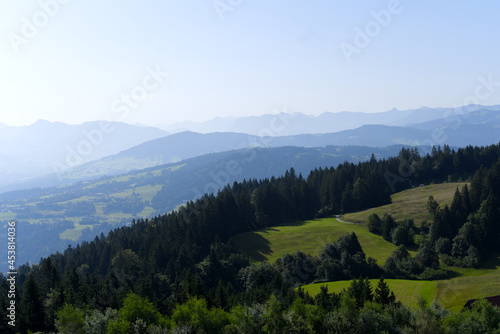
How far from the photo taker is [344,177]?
15288 cm

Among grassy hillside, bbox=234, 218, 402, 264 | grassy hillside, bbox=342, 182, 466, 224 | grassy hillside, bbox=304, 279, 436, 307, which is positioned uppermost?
grassy hillside, bbox=342, 182, 466, 224

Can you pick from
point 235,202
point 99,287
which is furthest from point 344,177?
point 99,287

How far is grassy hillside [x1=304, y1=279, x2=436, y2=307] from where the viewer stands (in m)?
67.3

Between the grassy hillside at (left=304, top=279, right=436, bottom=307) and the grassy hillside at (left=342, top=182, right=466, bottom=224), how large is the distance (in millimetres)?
40229

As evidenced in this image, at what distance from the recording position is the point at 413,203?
128 m

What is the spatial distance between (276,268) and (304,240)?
2589 centimetres

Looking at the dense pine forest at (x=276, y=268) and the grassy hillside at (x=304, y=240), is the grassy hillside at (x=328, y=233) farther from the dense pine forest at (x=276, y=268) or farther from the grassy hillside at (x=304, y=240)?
the dense pine forest at (x=276, y=268)

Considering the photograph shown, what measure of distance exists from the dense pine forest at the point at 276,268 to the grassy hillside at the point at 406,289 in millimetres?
4365

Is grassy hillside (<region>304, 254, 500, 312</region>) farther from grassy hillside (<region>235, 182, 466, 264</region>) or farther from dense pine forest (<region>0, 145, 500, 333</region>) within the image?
grassy hillside (<region>235, 182, 466, 264</region>)

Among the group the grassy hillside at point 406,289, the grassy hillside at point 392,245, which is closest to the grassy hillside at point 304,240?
the grassy hillside at point 392,245

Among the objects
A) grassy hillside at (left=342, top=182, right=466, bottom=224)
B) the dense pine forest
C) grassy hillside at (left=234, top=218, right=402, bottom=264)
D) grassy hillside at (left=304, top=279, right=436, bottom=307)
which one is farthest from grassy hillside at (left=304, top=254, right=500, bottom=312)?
grassy hillside at (left=342, top=182, right=466, bottom=224)

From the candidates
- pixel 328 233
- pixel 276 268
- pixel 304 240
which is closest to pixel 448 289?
pixel 276 268

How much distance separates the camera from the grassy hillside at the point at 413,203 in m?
118

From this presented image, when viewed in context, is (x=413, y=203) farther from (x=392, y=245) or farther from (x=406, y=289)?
(x=406, y=289)
